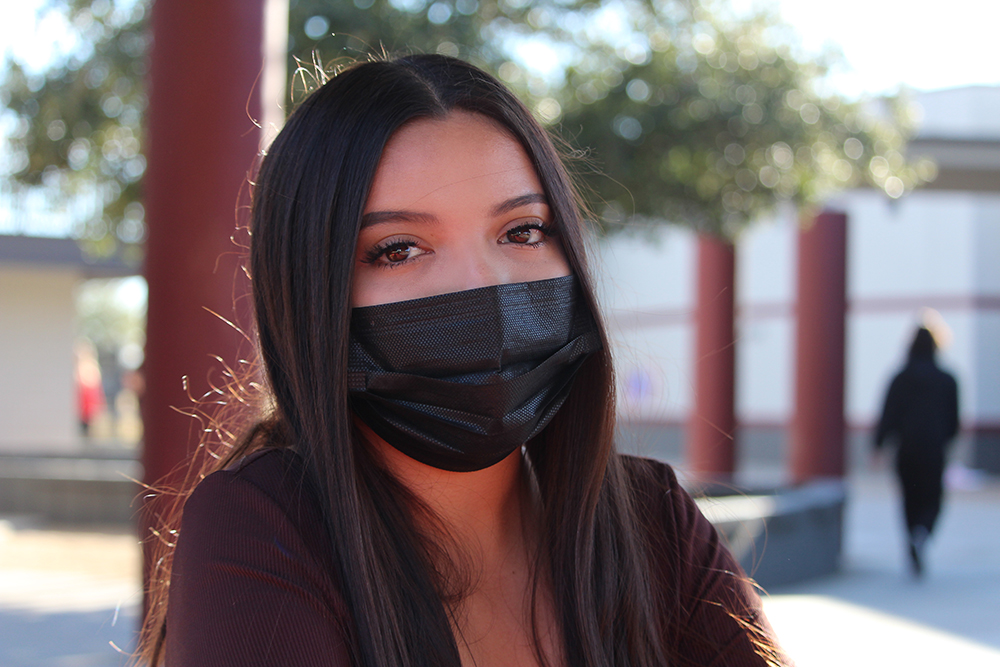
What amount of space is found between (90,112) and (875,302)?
15487 mm

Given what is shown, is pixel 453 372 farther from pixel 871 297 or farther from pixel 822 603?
pixel 871 297

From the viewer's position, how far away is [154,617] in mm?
1664

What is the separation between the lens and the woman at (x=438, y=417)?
4.24 feet

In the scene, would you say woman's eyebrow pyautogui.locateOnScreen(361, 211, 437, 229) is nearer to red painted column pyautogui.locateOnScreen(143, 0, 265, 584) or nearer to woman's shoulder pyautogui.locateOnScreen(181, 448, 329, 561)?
woman's shoulder pyautogui.locateOnScreen(181, 448, 329, 561)

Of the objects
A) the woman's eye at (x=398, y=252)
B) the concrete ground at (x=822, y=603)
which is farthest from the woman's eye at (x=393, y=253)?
the concrete ground at (x=822, y=603)

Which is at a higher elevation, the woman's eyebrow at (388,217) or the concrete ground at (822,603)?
the woman's eyebrow at (388,217)

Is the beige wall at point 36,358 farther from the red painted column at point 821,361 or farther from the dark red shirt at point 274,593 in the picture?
the dark red shirt at point 274,593

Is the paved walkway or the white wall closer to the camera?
the paved walkway

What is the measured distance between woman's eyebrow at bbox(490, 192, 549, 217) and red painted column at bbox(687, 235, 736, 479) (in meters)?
7.92

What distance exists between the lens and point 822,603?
5.95 meters

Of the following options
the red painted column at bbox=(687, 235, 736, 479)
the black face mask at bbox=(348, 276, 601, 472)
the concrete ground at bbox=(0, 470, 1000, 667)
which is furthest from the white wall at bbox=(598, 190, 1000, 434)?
the black face mask at bbox=(348, 276, 601, 472)

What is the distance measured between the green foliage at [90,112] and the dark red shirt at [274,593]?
5052 mm

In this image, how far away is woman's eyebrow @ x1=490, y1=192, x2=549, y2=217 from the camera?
143 centimetres

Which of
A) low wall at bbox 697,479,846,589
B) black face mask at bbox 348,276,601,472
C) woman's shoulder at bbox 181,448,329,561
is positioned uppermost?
black face mask at bbox 348,276,601,472
